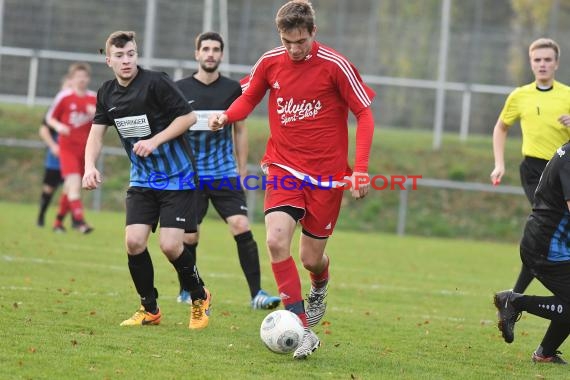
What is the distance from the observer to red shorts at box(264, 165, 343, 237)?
645 cm

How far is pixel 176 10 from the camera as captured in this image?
21703mm

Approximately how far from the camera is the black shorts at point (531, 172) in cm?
845

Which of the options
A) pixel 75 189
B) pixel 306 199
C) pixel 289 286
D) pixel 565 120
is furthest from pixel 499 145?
pixel 75 189

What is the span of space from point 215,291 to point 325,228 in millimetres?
3120

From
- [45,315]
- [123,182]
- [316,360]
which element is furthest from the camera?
[123,182]

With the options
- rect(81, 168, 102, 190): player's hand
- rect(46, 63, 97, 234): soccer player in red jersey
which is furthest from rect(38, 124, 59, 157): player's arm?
rect(81, 168, 102, 190): player's hand

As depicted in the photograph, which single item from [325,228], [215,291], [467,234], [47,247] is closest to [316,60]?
[325,228]

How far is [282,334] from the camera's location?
596 cm

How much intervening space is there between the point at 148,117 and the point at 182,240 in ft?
2.92

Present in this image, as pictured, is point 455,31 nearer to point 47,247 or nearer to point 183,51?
point 183,51

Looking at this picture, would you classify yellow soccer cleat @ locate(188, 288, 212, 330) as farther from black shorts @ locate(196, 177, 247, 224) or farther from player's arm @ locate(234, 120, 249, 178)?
player's arm @ locate(234, 120, 249, 178)

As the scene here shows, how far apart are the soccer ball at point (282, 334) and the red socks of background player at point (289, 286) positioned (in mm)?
290

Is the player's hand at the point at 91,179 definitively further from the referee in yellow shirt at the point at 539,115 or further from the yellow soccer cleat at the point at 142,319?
the referee in yellow shirt at the point at 539,115

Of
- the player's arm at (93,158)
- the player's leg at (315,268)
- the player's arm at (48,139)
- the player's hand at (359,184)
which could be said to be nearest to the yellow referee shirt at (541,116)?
the player's leg at (315,268)
